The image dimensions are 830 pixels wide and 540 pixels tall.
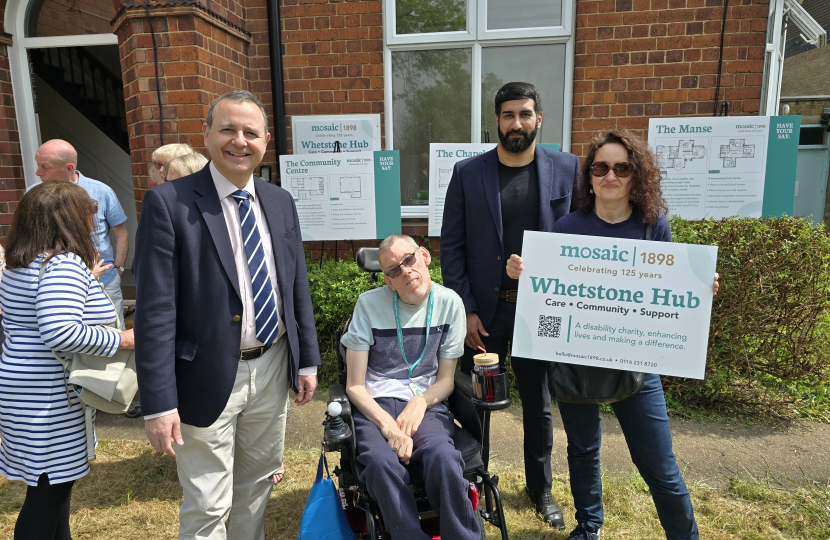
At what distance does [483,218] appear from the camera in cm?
283

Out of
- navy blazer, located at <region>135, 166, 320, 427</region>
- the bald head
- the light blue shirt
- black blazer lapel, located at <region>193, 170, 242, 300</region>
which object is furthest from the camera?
the light blue shirt

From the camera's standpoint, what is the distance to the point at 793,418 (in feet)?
13.3

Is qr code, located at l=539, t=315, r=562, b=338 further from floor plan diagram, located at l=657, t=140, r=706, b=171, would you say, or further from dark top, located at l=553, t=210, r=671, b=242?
floor plan diagram, located at l=657, t=140, r=706, b=171

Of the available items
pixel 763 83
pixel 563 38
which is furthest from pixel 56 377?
pixel 763 83

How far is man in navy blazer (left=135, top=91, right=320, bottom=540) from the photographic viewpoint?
189 centimetres

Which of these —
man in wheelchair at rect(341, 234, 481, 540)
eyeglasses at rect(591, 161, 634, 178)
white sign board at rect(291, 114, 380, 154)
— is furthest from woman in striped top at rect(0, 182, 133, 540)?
white sign board at rect(291, 114, 380, 154)

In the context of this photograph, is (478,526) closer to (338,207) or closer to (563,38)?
(338,207)

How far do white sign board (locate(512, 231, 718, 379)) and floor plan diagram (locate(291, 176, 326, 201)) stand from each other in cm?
295

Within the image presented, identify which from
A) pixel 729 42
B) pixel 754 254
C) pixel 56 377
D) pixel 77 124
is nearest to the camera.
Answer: pixel 56 377

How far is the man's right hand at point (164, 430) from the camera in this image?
74.9 inches

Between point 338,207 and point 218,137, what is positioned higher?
point 218,137

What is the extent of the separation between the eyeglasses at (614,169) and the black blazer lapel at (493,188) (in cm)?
63

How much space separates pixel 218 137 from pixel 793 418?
15.0 feet

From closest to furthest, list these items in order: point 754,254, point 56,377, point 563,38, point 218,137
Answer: point 218,137, point 56,377, point 754,254, point 563,38
